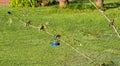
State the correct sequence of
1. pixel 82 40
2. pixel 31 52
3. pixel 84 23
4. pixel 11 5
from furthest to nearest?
pixel 11 5 → pixel 84 23 → pixel 82 40 → pixel 31 52

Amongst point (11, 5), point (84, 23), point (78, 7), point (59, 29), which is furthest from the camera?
point (11, 5)

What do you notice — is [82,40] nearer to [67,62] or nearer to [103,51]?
[103,51]

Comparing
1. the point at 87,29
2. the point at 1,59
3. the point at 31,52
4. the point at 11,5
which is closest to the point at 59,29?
the point at 87,29

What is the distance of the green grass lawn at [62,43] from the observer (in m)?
8.08

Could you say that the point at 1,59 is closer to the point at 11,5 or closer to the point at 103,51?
the point at 103,51

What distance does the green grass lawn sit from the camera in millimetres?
8078

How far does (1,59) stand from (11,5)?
12.1 metres

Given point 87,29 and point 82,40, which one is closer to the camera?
point 82,40

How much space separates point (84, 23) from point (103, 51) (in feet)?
16.1

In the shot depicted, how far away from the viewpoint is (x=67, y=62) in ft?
26.0

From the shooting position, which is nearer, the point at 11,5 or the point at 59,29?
the point at 59,29

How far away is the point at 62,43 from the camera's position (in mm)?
9797

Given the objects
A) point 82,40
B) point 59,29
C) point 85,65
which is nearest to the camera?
point 85,65

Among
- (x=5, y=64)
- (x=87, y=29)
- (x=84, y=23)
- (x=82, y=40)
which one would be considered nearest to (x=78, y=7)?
(x=84, y=23)
